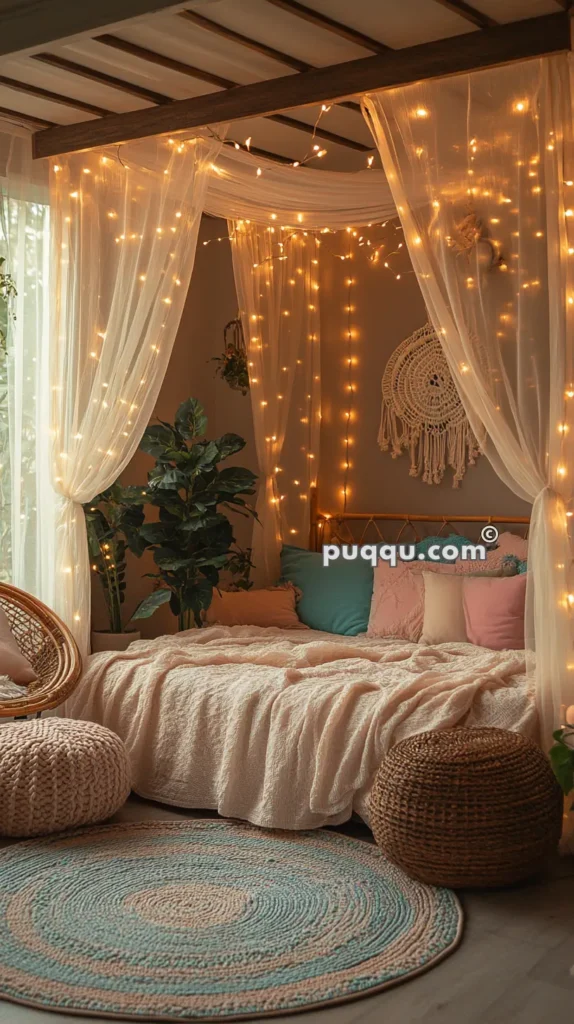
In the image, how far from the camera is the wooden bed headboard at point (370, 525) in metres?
5.32

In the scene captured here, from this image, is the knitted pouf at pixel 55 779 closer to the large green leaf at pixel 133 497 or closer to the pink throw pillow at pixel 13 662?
the pink throw pillow at pixel 13 662

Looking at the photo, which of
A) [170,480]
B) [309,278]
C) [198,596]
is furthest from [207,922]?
[309,278]

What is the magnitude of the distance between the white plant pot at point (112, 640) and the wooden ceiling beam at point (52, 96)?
215 centimetres

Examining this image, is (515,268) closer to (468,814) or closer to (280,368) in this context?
(468,814)

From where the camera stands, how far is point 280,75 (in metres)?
3.96

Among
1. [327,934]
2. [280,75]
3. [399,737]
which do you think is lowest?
[327,934]

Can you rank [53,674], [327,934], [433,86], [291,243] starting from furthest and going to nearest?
[291,243]
[53,674]
[433,86]
[327,934]

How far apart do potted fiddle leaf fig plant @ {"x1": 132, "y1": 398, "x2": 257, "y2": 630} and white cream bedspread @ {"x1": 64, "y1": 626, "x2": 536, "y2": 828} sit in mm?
486

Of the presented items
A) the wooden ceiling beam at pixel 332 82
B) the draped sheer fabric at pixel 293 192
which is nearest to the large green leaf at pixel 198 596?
the draped sheer fabric at pixel 293 192

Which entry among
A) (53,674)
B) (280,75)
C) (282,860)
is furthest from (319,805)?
(280,75)

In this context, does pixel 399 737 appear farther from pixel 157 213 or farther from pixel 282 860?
pixel 157 213

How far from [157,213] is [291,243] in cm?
111

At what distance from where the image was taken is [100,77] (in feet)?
13.2

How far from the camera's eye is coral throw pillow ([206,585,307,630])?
16.7ft
